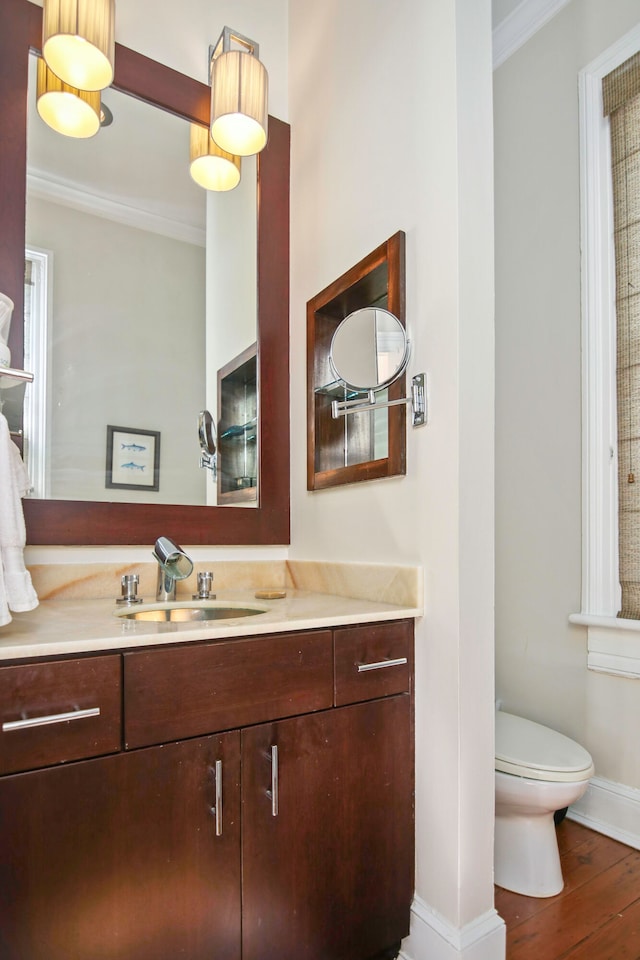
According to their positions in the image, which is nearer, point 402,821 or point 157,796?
point 157,796

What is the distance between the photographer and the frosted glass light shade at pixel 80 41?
1375 mm

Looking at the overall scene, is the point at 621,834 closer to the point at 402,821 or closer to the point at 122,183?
the point at 402,821

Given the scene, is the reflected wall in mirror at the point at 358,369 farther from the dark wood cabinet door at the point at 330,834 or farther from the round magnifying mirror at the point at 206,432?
the dark wood cabinet door at the point at 330,834

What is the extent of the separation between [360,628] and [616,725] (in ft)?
3.70

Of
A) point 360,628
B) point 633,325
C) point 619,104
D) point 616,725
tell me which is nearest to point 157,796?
point 360,628

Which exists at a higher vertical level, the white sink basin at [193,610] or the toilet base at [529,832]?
the white sink basin at [193,610]

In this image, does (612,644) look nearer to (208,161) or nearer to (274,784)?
(274,784)

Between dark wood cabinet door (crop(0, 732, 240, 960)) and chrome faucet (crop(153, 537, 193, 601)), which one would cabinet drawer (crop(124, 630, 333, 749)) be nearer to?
dark wood cabinet door (crop(0, 732, 240, 960))

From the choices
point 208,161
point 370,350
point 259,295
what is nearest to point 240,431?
point 259,295

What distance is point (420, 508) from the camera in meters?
1.35

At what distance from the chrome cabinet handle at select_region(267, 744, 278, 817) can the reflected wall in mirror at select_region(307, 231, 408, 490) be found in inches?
26.6

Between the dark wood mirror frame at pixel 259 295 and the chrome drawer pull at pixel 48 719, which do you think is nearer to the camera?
the chrome drawer pull at pixel 48 719

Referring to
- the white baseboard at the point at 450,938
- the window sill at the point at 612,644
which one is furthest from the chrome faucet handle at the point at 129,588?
the window sill at the point at 612,644

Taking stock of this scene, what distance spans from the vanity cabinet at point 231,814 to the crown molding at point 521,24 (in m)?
2.32
